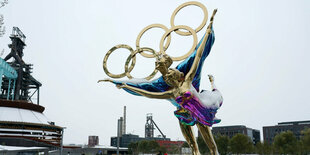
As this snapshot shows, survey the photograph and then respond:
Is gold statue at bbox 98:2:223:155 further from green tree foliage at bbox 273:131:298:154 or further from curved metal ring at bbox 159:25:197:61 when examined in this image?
green tree foliage at bbox 273:131:298:154

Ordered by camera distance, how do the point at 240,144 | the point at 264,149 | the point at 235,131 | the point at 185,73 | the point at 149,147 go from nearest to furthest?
1. the point at 185,73
2. the point at 240,144
3. the point at 264,149
4. the point at 149,147
5. the point at 235,131

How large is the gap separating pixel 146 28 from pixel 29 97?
57532 mm

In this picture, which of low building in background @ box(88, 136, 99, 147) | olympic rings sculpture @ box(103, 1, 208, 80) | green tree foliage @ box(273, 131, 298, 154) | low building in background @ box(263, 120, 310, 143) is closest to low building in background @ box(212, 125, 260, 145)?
low building in background @ box(263, 120, 310, 143)

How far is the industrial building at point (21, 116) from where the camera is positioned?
140 ft

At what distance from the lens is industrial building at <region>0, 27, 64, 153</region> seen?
42750 millimetres

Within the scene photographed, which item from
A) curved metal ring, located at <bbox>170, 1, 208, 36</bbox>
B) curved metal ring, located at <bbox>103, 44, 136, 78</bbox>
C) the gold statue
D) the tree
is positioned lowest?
the tree

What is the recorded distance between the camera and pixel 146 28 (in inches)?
620

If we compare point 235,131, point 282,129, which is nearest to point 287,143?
point 282,129

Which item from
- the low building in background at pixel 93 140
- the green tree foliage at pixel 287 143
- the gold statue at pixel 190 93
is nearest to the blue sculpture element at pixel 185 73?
the gold statue at pixel 190 93

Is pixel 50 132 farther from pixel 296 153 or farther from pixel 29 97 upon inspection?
pixel 296 153

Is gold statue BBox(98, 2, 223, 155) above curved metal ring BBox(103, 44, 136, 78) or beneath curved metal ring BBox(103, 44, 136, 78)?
beneath

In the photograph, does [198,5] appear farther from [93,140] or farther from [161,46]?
[93,140]

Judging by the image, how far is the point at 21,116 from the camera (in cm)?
4772

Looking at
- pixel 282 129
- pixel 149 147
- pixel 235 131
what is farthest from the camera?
pixel 235 131
